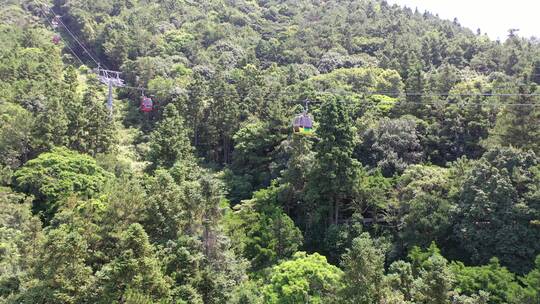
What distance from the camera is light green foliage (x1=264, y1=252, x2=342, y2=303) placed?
2611cm

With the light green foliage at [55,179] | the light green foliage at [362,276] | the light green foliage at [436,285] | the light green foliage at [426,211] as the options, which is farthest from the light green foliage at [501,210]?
the light green foliage at [55,179]

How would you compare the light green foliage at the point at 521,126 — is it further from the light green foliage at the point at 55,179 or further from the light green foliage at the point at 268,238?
the light green foliage at the point at 55,179

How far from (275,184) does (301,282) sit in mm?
13538

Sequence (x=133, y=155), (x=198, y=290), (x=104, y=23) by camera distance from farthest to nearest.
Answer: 1. (x=104, y=23)
2. (x=133, y=155)
3. (x=198, y=290)

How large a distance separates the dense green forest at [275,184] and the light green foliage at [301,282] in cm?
8

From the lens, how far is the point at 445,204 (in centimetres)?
3166

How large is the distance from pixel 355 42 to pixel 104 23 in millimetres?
43087

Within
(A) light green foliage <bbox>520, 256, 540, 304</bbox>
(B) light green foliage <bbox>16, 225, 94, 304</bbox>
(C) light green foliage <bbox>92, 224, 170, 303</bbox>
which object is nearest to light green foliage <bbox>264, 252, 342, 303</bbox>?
(C) light green foliage <bbox>92, 224, 170, 303</bbox>

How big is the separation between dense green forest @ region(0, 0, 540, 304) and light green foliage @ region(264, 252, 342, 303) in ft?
0.26

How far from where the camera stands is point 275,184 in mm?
39094

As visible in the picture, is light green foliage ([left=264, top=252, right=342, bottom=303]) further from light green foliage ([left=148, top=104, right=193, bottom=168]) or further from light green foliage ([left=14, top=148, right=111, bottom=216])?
light green foliage ([left=148, top=104, right=193, bottom=168])

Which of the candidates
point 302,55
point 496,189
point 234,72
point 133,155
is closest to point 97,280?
point 496,189

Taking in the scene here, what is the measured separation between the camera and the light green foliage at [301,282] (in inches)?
1028

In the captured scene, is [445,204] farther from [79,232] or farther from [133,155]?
[133,155]
